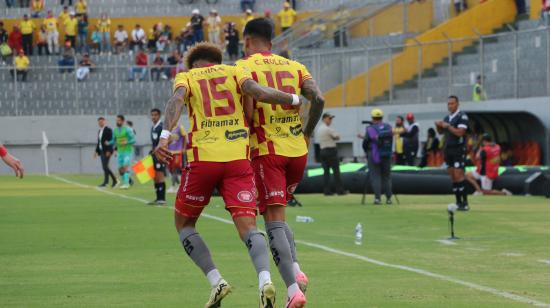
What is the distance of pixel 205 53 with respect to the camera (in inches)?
420

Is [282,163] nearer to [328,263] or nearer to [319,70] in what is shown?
[328,263]

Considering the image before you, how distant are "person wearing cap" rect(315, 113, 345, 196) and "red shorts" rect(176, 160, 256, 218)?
21495 mm

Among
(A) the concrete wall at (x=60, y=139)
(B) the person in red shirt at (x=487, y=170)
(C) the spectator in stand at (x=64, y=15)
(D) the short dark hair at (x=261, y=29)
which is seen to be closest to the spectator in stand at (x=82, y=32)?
(C) the spectator in stand at (x=64, y=15)

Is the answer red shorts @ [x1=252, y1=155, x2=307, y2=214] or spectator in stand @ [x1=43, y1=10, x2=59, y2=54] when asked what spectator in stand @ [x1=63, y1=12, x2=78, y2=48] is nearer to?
spectator in stand @ [x1=43, y1=10, x2=59, y2=54]

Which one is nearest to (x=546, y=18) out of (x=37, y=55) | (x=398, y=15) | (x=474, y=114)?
(x=474, y=114)

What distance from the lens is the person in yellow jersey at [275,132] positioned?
1052 cm


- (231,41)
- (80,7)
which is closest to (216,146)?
(231,41)

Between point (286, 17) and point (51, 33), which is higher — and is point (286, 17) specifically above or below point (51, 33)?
above

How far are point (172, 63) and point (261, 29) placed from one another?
1703 inches

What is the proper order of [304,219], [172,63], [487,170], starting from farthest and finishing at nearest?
[172,63] < [487,170] < [304,219]

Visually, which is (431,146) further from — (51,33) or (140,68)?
(51,33)

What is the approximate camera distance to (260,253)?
9883 mm

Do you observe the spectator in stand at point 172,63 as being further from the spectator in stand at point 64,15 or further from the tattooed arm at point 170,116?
the tattooed arm at point 170,116

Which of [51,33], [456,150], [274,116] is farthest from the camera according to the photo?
[51,33]
